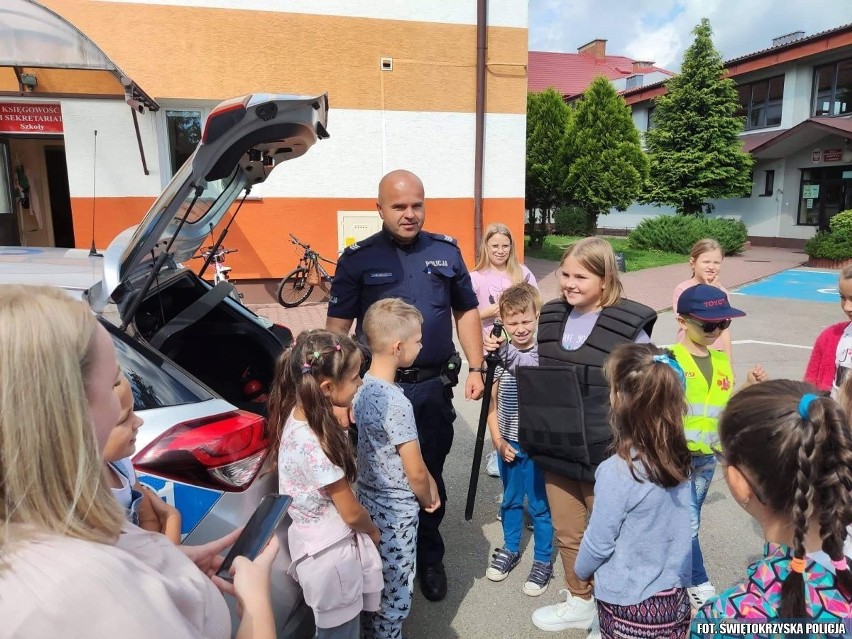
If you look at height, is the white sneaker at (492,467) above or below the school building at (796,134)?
below

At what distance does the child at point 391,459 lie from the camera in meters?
2.21

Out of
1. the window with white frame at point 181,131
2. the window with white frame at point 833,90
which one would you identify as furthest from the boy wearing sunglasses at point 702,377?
the window with white frame at point 833,90

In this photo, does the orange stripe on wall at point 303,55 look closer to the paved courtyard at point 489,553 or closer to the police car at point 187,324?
the paved courtyard at point 489,553

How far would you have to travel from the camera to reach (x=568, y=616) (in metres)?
2.57

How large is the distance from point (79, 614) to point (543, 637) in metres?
2.24

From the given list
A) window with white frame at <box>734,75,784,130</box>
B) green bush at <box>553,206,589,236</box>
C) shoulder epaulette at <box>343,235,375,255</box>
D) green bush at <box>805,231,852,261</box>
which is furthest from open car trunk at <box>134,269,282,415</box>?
window with white frame at <box>734,75,784,130</box>

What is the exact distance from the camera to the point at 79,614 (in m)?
0.75

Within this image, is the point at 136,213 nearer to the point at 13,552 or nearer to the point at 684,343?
the point at 684,343

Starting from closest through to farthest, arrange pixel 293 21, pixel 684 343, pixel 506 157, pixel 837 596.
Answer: pixel 837 596 → pixel 684 343 → pixel 293 21 → pixel 506 157

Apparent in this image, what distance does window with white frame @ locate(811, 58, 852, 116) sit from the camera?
73.1ft

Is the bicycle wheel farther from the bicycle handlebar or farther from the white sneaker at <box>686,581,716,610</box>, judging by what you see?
the white sneaker at <box>686,581,716,610</box>

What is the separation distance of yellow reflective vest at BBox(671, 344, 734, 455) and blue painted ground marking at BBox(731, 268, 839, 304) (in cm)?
1048

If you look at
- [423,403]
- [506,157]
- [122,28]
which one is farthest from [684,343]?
[122,28]

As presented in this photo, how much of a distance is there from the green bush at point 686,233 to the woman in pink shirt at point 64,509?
2055 cm
